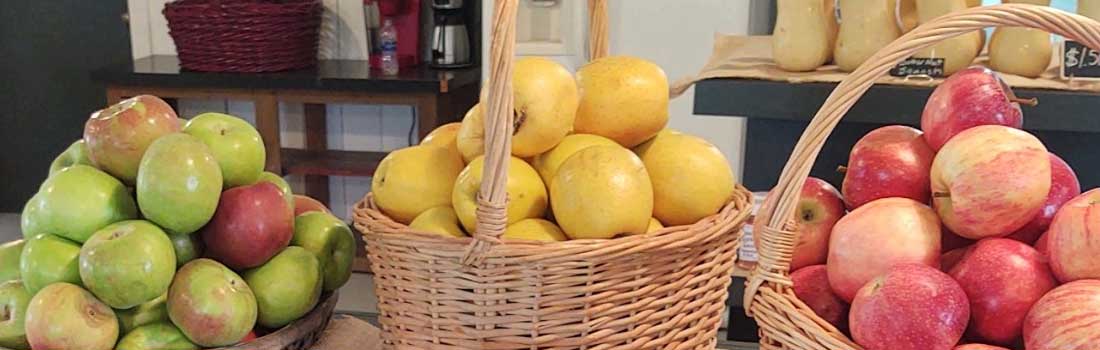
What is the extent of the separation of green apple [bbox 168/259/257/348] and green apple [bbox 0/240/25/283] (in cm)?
20

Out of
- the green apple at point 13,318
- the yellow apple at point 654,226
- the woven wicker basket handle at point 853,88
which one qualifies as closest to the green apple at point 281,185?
the green apple at point 13,318

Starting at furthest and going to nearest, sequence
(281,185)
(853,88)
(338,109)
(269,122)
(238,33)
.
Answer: (338,109) < (269,122) < (238,33) < (281,185) < (853,88)

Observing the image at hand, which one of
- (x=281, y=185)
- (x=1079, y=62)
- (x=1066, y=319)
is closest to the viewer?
(x=1066, y=319)

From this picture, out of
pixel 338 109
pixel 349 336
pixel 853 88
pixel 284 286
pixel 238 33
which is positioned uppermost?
pixel 853 88

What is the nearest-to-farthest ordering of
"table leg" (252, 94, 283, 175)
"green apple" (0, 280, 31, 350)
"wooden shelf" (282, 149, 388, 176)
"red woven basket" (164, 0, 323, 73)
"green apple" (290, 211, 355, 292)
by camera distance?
1. "green apple" (0, 280, 31, 350)
2. "green apple" (290, 211, 355, 292)
3. "red woven basket" (164, 0, 323, 73)
4. "table leg" (252, 94, 283, 175)
5. "wooden shelf" (282, 149, 388, 176)

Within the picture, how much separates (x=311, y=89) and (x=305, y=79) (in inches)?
1.4

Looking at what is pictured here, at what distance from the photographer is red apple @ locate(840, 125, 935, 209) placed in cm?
86

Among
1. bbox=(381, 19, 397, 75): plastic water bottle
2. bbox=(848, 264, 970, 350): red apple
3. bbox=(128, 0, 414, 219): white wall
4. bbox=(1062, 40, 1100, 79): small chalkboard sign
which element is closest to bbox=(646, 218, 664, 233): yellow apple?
bbox=(848, 264, 970, 350): red apple

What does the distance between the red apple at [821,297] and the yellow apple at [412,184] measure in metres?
0.34

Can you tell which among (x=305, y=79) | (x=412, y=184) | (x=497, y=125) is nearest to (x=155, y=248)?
(x=412, y=184)

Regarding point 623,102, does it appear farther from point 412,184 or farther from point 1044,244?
point 1044,244

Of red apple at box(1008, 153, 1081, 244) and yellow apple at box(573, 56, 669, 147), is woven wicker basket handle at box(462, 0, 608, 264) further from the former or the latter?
red apple at box(1008, 153, 1081, 244)

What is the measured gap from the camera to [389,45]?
307cm

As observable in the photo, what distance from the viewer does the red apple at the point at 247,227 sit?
90cm
